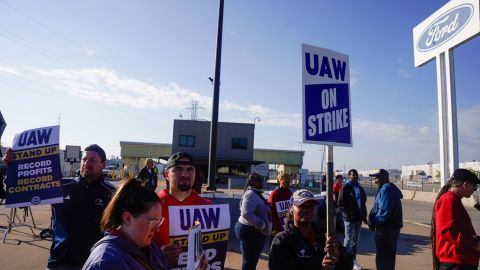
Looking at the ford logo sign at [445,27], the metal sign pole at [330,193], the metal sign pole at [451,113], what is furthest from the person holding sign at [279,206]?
the ford logo sign at [445,27]

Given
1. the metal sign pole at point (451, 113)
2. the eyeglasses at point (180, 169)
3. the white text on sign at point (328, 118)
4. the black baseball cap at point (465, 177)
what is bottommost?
the eyeglasses at point (180, 169)

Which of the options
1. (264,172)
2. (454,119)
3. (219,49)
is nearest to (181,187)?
(219,49)

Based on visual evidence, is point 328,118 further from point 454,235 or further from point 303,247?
point 454,235

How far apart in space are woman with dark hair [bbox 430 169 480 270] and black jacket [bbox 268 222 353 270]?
160 centimetres

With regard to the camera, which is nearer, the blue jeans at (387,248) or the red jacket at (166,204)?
the red jacket at (166,204)

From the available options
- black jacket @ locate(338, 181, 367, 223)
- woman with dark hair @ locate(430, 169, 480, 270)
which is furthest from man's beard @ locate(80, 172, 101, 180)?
black jacket @ locate(338, 181, 367, 223)

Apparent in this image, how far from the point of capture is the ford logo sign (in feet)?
52.1

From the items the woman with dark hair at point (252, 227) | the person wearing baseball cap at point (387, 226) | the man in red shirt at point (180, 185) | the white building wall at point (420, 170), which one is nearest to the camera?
the man in red shirt at point (180, 185)

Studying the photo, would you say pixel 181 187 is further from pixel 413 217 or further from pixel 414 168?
pixel 414 168

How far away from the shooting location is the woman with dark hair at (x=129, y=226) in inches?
75.3

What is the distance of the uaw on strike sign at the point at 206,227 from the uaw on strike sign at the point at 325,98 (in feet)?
3.49

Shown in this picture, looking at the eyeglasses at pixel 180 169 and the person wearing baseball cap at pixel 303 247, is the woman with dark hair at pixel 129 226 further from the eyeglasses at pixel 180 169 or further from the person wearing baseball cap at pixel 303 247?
the person wearing baseball cap at pixel 303 247

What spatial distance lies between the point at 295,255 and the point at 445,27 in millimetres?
18035

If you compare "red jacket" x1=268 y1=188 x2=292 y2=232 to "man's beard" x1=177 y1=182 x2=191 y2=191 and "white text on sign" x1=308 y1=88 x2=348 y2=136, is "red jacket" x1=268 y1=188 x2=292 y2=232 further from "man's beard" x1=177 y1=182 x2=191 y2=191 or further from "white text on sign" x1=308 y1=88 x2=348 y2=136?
"man's beard" x1=177 y1=182 x2=191 y2=191
